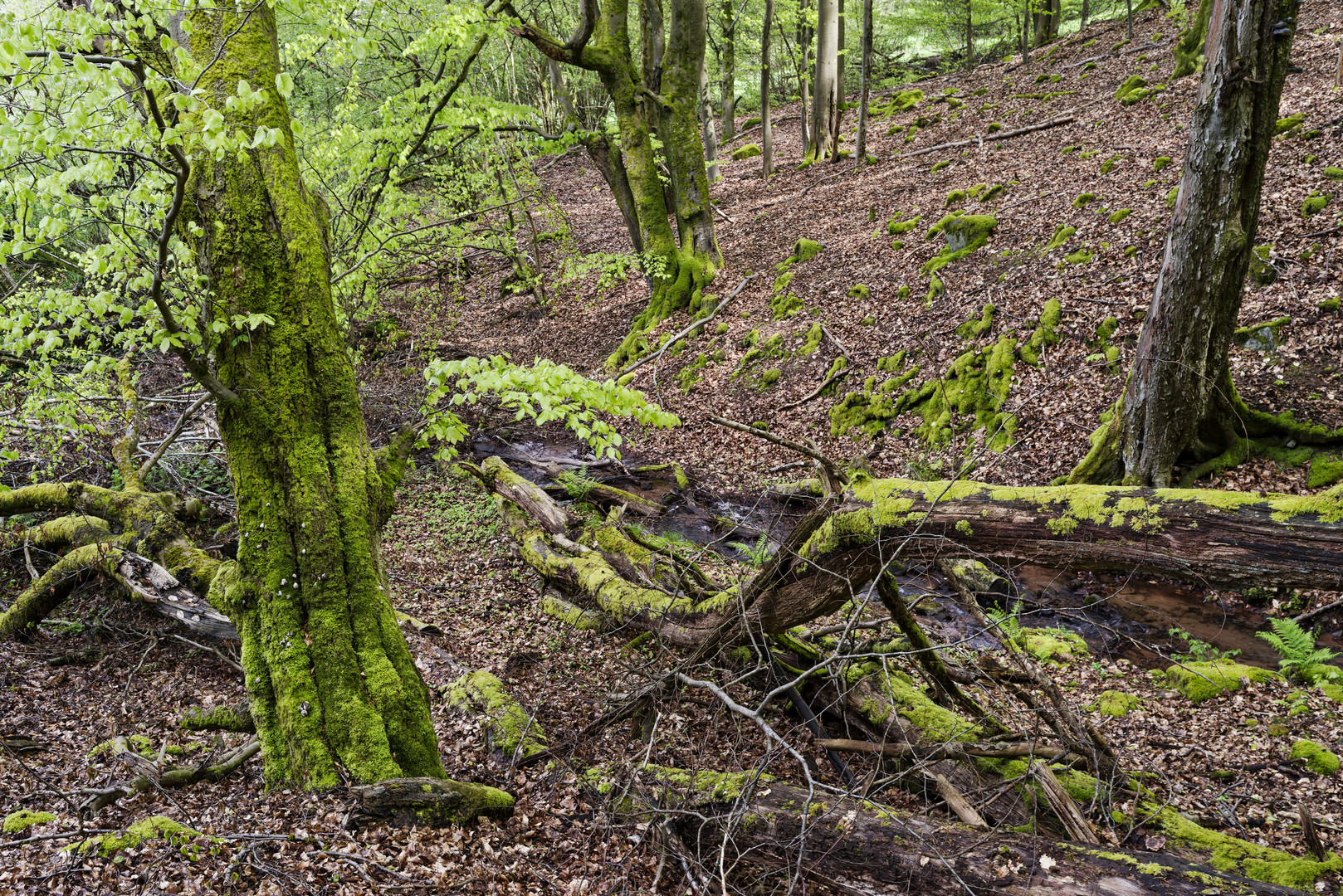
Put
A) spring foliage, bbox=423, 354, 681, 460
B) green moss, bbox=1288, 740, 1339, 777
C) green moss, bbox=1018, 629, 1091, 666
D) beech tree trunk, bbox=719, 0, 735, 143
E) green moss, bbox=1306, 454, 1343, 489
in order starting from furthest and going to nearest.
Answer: beech tree trunk, bbox=719, 0, 735, 143 → green moss, bbox=1306, 454, 1343, 489 → green moss, bbox=1018, 629, 1091, 666 → green moss, bbox=1288, 740, 1339, 777 → spring foliage, bbox=423, 354, 681, 460

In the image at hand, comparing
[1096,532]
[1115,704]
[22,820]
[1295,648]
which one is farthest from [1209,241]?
[22,820]

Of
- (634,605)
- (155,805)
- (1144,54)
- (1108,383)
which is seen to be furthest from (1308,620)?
(1144,54)

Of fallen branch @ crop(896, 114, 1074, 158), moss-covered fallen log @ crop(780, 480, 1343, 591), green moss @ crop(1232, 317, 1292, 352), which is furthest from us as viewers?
fallen branch @ crop(896, 114, 1074, 158)

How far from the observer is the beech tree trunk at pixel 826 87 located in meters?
17.8

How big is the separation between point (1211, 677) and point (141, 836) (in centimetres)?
720

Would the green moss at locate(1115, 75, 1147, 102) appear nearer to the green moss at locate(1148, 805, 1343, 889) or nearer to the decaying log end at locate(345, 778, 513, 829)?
the green moss at locate(1148, 805, 1343, 889)

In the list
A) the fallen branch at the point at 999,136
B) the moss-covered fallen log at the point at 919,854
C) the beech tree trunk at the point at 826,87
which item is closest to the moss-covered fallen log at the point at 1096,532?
the moss-covered fallen log at the point at 919,854

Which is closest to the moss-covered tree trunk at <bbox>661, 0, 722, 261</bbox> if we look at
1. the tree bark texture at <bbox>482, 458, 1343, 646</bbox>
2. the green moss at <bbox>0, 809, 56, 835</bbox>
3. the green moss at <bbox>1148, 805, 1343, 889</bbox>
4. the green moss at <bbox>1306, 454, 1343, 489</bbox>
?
the green moss at <bbox>1306, 454, 1343, 489</bbox>

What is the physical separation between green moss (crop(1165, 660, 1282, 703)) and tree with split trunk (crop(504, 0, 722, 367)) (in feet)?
37.5

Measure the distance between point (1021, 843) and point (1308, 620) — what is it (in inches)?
187

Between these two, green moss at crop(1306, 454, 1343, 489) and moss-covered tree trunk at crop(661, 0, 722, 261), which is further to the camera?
moss-covered tree trunk at crop(661, 0, 722, 261)

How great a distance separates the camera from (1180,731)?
5.00 m

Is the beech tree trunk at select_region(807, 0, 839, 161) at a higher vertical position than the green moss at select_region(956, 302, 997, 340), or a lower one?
higher

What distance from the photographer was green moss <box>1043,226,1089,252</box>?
11.2 m
